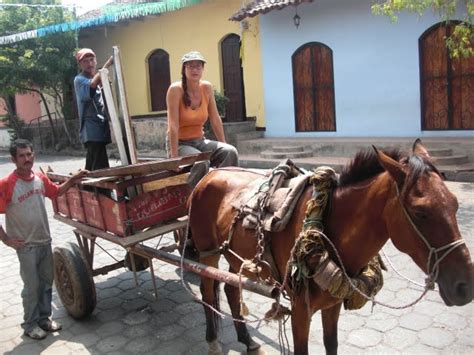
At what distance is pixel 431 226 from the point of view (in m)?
2.09

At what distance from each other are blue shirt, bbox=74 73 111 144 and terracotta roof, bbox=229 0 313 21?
8147 millimetres

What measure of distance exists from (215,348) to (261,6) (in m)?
10.7


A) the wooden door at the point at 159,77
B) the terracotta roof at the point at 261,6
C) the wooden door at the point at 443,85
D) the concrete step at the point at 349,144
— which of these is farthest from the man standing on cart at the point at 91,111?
the wooden door at the point at 159,77

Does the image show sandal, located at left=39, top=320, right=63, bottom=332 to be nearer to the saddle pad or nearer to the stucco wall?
the saddle pad

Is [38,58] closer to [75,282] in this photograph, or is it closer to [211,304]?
[75,282]

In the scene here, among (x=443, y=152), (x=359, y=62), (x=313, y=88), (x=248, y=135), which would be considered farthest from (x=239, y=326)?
(x=248, y=135)

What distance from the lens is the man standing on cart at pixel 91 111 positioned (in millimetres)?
4805

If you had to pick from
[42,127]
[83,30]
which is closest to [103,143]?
[83,30]

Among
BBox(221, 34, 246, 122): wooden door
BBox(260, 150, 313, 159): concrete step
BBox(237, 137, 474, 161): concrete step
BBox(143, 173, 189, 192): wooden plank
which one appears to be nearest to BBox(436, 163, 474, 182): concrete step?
BBox(237, 137, 474, 161): concrete step

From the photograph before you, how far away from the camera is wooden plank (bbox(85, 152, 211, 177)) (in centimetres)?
362

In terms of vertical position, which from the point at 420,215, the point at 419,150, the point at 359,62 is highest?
the point at 359,62

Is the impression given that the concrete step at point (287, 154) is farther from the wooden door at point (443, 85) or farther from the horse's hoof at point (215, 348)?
the horse's hoof at point (215, 348)

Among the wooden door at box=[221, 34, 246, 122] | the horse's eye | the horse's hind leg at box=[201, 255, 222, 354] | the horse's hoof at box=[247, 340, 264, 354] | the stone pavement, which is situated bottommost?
the stone pavement

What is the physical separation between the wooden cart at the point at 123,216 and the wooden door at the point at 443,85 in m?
8.56
